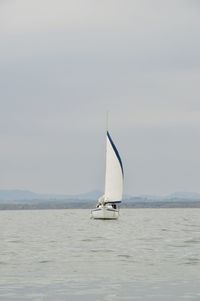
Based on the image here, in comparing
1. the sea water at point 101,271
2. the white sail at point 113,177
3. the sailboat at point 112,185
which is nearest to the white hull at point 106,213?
the sailboat at point 112,185

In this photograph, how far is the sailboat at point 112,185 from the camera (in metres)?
94.5

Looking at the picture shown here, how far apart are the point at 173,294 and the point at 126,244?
83.4 feet

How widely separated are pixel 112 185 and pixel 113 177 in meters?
1.01

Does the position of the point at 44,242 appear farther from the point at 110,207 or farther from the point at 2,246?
the point at 110,207

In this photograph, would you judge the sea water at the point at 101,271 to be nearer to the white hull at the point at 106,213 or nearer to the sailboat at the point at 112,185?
the white hull at the point at 106,213

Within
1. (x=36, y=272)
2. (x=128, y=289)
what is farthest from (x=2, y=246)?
(x=128, y=289)

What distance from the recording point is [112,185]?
96.2 m

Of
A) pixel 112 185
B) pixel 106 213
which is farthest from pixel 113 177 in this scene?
pixel 106 213

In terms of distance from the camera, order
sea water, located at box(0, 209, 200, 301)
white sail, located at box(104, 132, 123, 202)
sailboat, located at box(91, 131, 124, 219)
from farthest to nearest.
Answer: white sail, located at box(104, 132, 123, 202), sailboat, located at box(91, 131, 124, 219), sea water, located at box(0, 209, 200, 301)

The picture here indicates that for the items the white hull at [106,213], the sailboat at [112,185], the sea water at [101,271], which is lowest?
the sea water at [101,271]

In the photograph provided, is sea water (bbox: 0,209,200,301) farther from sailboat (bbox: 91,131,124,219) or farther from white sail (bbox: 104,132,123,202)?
white sail (bbox: 104,132,123,202)

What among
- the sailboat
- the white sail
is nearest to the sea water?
the sailboat

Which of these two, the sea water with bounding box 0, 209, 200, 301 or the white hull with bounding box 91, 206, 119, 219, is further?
the white hull with bounding box 91, 206, 119, 219

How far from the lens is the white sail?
314ft
